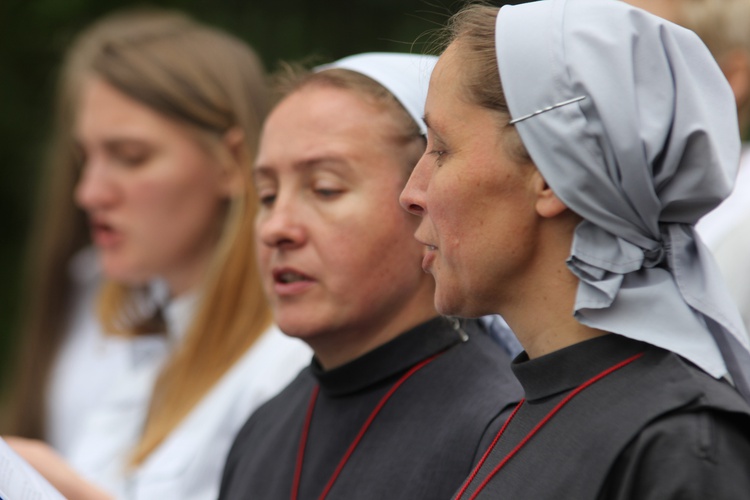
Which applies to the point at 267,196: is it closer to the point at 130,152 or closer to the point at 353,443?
the point at 353,443

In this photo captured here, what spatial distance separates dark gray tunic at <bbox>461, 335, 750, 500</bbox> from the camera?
145 centimetres

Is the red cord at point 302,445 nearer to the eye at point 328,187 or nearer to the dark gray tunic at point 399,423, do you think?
the dark gray tunic at point 399,423

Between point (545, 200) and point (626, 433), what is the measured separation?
14.0 inches

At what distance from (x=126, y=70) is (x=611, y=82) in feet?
8.66

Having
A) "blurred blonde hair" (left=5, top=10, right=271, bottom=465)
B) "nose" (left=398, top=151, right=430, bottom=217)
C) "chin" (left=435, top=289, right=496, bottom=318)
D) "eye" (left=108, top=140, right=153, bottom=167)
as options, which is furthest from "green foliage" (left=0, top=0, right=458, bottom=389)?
"chin" (left=435, top=289, right=496, bottom=318)

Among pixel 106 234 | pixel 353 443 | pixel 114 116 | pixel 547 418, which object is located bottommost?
pixel 106 234

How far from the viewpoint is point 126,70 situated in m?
3.96

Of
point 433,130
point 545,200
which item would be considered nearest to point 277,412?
point 433,130

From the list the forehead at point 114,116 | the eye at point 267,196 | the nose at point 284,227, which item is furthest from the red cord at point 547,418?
the forehead at point 114,116

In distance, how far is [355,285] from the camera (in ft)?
7.77

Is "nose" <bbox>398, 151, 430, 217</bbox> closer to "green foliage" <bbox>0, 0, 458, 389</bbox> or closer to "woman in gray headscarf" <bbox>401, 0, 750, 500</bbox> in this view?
"woman in gray headscarf" <bbox>401, 0, 750, 500</bbox>

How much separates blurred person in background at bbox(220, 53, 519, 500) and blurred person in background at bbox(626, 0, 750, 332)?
119 cm

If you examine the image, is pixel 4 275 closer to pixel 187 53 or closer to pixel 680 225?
pixel 187 53

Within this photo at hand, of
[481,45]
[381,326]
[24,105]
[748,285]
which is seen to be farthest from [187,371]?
[24,105]
